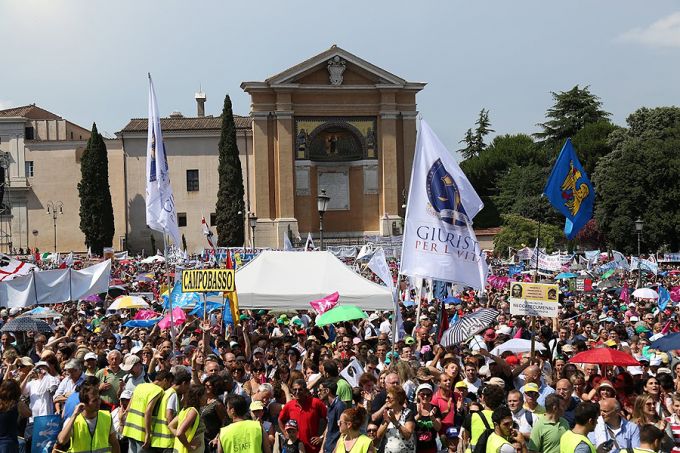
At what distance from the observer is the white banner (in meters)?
21.1

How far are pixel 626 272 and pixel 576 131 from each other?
4721 cm

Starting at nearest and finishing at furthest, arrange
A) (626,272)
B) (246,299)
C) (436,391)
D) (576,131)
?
(436,391) → (246,299) → (626,272) → (576,131)

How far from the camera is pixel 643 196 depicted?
63281mm

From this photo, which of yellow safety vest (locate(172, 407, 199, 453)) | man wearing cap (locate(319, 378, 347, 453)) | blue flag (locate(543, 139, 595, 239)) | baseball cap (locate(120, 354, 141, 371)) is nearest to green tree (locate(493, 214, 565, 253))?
blue flag (locate(543, 139, 595, 239))

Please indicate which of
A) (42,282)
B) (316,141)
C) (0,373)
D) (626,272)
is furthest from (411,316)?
(316,141)

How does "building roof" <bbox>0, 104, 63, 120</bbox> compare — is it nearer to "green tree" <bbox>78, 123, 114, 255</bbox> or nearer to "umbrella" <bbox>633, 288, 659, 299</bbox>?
"green tree" <bbox>78, 123, 114, 255</bbox>

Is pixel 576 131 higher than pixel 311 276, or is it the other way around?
pixel 576 131

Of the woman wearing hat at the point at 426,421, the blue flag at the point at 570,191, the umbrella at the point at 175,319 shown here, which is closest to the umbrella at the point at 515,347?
the blue flag at the point at 570,191

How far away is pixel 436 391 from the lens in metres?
9.70

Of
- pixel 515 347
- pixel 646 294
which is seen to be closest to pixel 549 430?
pixel 515 347

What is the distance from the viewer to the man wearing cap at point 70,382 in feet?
34.9

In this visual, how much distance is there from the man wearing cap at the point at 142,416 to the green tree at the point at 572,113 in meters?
75.7

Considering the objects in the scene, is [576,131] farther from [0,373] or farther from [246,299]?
[0,373]

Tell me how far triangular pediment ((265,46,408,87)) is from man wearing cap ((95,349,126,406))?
182 feet
